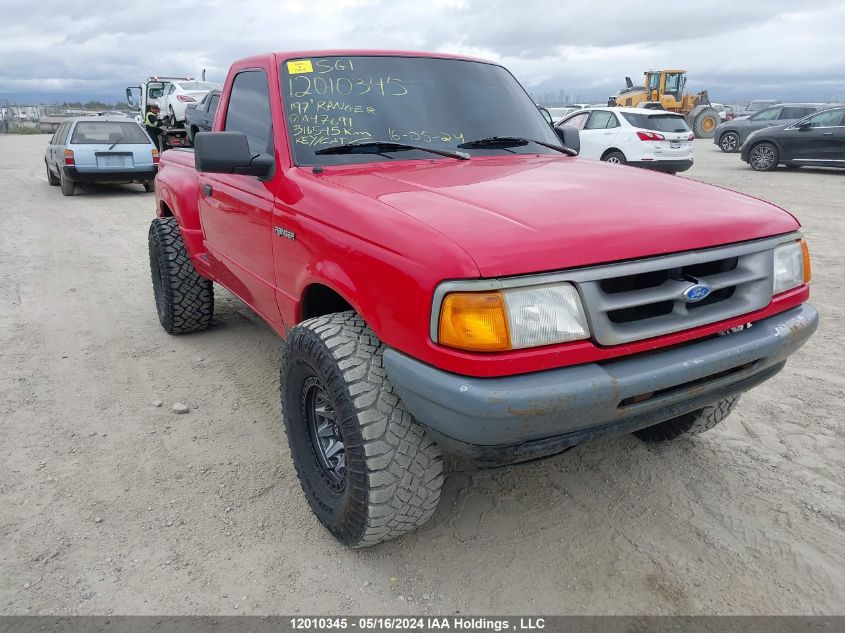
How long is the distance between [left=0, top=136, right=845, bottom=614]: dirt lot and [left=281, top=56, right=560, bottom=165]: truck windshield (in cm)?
159

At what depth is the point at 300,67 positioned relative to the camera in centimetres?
309

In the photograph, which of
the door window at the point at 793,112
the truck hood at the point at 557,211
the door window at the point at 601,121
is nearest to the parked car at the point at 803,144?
the door window at the point at 601,121

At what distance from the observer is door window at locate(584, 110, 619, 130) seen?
13352mm

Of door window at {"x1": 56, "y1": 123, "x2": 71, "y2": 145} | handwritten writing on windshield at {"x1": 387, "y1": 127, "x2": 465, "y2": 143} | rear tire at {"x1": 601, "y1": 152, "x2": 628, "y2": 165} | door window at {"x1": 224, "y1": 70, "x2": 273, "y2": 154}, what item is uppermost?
door window at {"x1": 224, "y1": 70, "x2": 273, "y2": 154}

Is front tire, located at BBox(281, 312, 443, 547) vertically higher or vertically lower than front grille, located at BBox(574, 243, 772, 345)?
lower

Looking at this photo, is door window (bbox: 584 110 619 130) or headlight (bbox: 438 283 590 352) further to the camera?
door window (bbox: 584 110 619 130)

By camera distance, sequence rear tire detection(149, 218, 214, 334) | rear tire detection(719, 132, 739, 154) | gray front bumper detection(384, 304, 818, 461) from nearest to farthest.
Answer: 1. gray front bumper detection(384, 304, 818, 461)
2. rear tire detection(149, 218, 214, 334)
3. rear tire detection(719, 132, 739, 154)

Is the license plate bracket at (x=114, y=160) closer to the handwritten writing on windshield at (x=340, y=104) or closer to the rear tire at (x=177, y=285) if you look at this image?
the rear tire at (x=177, y=285)

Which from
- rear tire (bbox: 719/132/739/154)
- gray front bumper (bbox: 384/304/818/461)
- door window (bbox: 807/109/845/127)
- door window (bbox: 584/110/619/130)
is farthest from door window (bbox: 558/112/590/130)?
gray front bumper (bbox: 384/304/818/461)

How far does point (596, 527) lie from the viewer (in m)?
2.62

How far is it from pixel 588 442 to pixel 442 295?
0.71 metres

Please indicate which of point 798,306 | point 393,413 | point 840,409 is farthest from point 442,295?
point 840,409

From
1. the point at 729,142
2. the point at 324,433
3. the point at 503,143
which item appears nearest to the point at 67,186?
the point at 503,143

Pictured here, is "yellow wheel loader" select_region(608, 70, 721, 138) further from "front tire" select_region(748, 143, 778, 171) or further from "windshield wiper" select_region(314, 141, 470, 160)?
"windshield wiper" select_region(314, 141, 470, 160)
